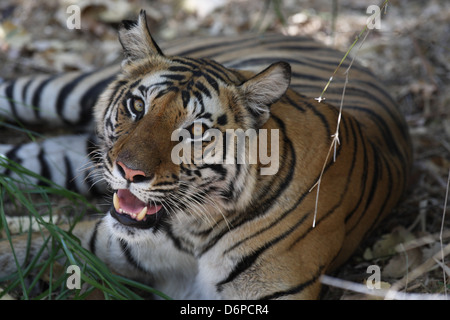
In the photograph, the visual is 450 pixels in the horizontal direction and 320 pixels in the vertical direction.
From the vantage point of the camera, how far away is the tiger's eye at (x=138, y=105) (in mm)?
1930

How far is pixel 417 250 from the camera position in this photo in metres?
2.49

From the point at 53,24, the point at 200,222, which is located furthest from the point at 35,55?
the point at 200,222

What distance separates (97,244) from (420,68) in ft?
9.04

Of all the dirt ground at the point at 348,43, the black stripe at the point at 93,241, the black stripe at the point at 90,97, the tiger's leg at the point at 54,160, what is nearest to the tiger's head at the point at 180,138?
the black stripe at the point at 93,241

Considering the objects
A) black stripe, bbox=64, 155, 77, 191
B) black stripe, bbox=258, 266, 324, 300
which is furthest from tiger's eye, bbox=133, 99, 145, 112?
black stripe, bbox=64, 155, 77, 191

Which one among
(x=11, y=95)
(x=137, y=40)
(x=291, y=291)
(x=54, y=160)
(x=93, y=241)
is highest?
(x=137, y=40)

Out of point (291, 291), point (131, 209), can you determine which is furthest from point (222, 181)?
point (291, 291)

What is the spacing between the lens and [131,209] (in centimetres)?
195

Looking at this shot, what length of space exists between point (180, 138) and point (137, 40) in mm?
489

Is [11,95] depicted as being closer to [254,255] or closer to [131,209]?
[131,209]

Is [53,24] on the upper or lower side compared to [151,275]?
upper

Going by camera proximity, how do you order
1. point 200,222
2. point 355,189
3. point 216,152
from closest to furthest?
point 216,152, point 200,222, point 355,189

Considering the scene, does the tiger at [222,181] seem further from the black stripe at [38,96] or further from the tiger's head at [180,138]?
the black stripe at [38,96]
